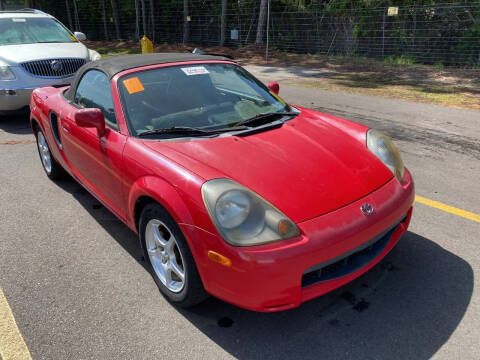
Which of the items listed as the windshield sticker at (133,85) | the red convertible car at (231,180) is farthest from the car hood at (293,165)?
the windshield sticker at (133,85)

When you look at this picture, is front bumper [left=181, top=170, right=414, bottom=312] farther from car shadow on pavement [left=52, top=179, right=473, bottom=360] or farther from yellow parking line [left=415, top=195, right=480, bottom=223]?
yellow parking line [left=415, top=195, right=480, bottom=223]

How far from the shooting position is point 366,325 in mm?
2451

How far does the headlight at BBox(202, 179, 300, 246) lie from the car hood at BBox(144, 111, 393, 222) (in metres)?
0.08

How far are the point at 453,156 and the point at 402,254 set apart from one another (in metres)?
2.77

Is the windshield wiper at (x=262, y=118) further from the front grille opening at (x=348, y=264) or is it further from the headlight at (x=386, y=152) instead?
the front grille opening at (x=348, y=264)

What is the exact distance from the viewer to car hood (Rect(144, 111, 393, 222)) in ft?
7.88

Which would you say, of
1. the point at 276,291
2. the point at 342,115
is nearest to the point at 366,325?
the point at 276,291

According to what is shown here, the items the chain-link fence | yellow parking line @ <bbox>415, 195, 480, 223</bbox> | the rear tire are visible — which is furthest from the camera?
the chain-link fence

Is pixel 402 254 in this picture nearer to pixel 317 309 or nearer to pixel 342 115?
pixel 317 309

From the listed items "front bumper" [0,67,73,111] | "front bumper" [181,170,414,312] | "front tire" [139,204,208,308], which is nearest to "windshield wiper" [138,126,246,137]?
"front tire" [139,204,208,308]

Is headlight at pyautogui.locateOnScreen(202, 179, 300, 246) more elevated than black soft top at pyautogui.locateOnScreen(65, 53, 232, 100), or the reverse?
black soft top at pyautogui.locateOnScreen(65, 53, 232, 100)

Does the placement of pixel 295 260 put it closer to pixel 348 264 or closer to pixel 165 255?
pixel 348 264

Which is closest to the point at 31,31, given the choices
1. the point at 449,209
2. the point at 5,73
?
the point at 5,73

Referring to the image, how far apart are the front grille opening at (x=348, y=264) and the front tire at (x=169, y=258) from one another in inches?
25.9
